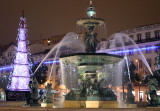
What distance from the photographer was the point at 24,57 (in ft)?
160

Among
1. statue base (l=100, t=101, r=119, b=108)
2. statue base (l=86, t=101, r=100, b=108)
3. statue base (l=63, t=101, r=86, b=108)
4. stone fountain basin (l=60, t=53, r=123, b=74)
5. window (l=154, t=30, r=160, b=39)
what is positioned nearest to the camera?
statue base (l=86, t=101, r=100, b=108)

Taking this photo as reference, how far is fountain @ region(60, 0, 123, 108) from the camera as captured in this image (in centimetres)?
2098

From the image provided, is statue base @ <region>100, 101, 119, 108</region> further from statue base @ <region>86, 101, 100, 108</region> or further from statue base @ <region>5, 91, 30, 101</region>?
statue base @ <region>5, 91, 30, 101</region>

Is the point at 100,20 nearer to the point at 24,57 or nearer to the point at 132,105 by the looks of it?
the point at 132,105

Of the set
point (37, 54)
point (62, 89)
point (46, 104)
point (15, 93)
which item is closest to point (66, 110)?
point (46, 104)

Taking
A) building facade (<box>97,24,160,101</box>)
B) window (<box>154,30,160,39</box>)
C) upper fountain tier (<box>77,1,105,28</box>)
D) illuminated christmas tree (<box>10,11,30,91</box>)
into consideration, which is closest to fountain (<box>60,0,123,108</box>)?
upper fountain tier (<box>77,1,105,28</box>)

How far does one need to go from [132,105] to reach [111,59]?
3.41 m

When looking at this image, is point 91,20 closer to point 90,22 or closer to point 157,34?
point 90,22

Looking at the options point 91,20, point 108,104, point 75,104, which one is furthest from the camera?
point 91,20

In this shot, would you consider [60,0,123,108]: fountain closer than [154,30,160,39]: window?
Yes

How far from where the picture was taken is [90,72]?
22375mm

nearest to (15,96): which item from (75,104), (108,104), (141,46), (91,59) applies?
(75,104)

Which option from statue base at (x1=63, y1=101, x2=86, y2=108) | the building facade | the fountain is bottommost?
statue base at (x1=63, y1=101, x2=86, y2=108)

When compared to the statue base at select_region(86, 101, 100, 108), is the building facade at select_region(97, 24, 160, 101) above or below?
above
